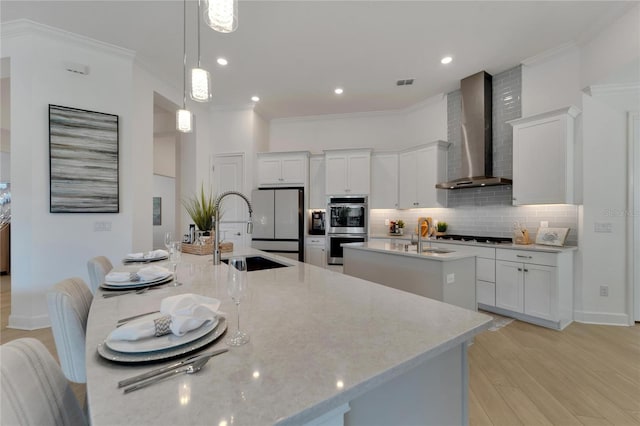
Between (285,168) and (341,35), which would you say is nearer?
(341,35)

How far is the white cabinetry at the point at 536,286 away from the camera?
295cm

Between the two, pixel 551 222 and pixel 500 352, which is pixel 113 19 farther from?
pixel 551 222

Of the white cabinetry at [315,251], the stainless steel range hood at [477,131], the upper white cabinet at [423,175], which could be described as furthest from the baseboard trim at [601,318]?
the white cabinetry at [315,251]

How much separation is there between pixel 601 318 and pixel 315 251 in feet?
12.2

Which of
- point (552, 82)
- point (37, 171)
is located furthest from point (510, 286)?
point (37, 171)

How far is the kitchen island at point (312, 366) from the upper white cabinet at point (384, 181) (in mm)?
3683

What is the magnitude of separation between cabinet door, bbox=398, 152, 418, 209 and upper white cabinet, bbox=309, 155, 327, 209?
1.40m

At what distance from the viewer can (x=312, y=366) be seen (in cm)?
68

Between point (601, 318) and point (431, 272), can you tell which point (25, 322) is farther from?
point (601, 318)

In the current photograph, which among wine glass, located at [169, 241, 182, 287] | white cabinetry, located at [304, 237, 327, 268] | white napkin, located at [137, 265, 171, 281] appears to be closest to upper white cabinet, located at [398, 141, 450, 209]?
white cabinetry, located at [304, 237, 327, 268]

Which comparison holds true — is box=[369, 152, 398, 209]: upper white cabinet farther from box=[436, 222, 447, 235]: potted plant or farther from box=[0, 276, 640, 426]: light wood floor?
box=[0, 276, 640, 426]: light wood floor

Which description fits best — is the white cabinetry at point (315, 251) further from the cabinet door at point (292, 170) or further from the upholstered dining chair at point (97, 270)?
the upholstered dining chair at point (97, 270)

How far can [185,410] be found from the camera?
20.8 inches

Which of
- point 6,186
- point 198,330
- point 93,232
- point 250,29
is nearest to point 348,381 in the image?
point 198,330
